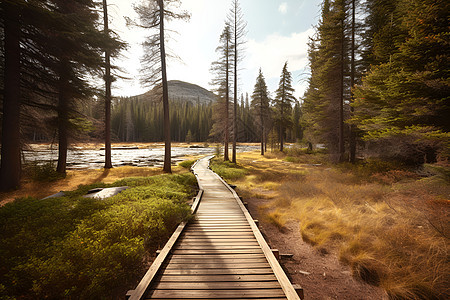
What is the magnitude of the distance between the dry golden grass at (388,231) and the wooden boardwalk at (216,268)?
2.24 m

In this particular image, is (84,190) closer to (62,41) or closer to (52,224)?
(52,224)

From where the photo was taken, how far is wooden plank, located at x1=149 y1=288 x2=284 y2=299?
264 cm

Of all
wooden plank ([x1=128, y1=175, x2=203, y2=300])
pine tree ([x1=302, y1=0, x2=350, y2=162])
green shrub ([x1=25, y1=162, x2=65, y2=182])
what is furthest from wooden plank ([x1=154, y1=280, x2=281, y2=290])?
pine tree ([x1=302, y1=0, x2=350, y2=162])

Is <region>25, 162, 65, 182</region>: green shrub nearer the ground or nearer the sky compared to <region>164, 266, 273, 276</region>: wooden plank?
nearer the sky

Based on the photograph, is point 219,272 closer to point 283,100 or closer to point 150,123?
point 283,100

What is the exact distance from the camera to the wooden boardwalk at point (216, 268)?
106 inches

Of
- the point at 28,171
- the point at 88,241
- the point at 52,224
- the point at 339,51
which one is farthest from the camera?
the point at 339,51

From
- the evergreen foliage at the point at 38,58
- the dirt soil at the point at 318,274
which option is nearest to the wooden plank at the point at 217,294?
the dirt soil at the point at 318,274

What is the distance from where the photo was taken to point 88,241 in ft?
11.7

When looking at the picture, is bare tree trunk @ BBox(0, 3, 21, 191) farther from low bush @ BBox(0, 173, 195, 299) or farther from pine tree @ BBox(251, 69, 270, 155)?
pine tree @ BBox(251, 69, 270, 155)

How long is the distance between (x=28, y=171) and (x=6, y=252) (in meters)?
12.3

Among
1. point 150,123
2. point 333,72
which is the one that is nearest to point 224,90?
point 333,72

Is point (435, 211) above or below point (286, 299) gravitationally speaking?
above

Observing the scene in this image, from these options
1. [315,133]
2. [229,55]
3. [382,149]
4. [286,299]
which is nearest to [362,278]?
[286,299]
